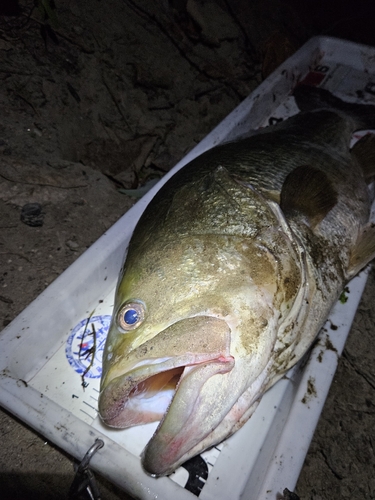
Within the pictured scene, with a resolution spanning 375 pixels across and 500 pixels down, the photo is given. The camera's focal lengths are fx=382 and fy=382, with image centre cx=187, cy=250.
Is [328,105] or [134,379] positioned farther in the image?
[328,105]

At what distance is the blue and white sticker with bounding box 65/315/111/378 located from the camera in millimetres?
2268

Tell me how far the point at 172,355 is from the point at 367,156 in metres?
2.42

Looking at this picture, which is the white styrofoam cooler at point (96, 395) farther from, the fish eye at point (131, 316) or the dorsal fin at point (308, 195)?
the dorsal fin at point (308, 195)

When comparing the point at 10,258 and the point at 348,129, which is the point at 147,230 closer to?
the point at 10,258

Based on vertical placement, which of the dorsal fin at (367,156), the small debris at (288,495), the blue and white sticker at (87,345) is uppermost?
the dorsal fin at (367,156)

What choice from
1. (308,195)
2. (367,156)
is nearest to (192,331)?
(308,195)

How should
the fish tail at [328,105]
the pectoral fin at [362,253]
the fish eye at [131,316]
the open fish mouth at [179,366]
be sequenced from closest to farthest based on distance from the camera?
the open fish mouth at [179,366], the fish eye at [131,316], the pectoral fin at [362,253], the fish tail at [328,105]

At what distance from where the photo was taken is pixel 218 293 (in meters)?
1.49

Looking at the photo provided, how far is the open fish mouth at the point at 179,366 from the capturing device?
1.31 meters

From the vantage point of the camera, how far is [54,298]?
216cm

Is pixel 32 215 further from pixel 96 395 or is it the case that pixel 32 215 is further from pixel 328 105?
pixel 328 105

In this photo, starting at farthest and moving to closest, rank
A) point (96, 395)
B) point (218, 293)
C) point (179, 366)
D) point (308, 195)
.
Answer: point (96, 395), point (308, 195), point (218, 293), point (179, 366)

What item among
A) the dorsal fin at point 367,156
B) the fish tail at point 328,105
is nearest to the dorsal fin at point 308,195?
the dorsal fin at point 367,156

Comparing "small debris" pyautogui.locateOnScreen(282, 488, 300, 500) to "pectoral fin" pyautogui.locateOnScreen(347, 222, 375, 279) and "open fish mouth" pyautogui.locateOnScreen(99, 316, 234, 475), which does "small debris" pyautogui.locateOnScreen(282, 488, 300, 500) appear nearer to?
"open fish mouth" pyautogui.locateOnScreen(99, 316, 234, 475)
